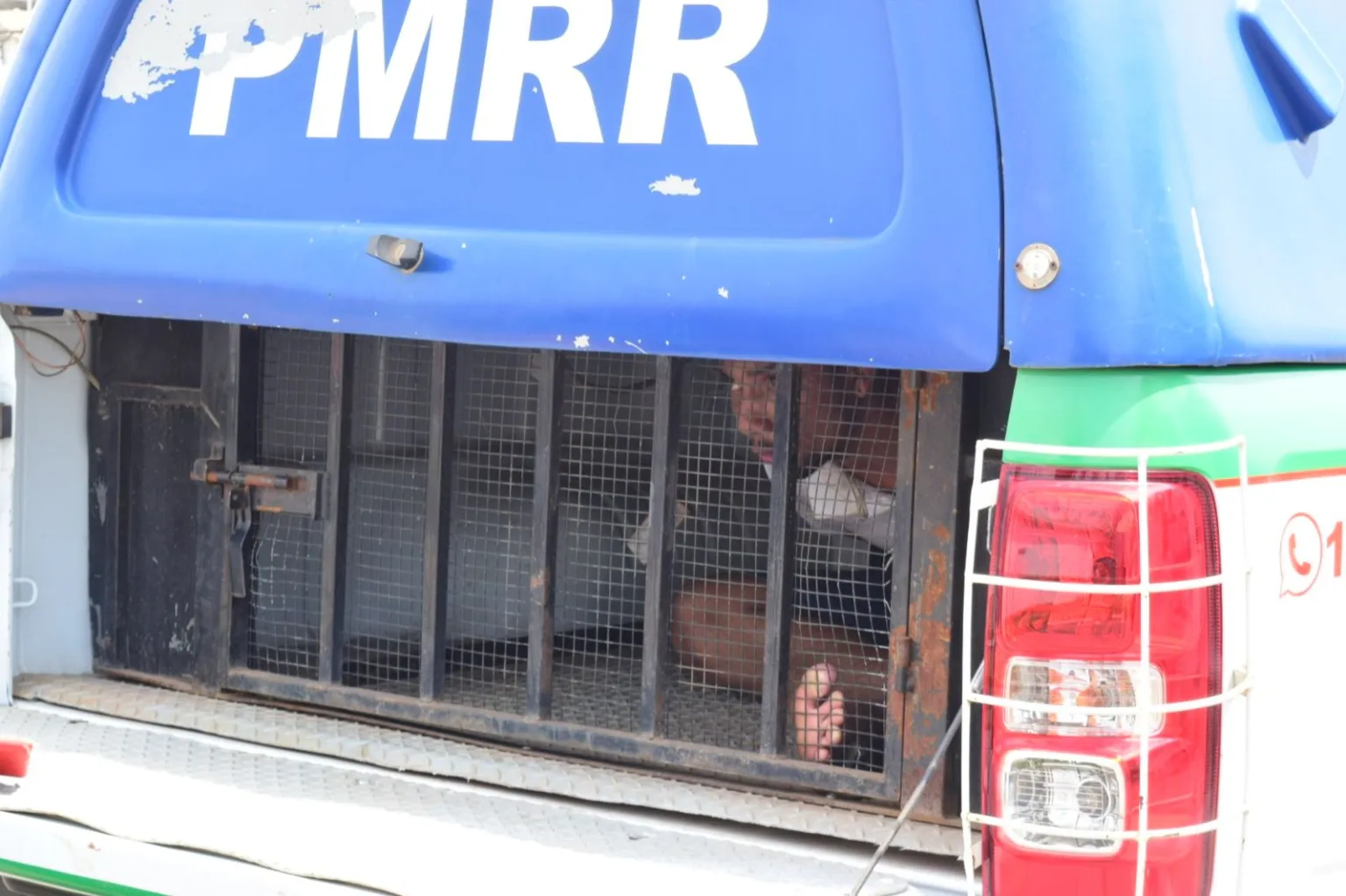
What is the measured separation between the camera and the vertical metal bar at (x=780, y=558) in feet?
8.39

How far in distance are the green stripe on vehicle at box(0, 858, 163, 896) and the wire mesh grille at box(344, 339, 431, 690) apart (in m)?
0.85

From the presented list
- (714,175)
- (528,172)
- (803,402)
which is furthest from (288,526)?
(714,175)

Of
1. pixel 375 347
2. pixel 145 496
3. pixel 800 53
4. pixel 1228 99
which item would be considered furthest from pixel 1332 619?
pixel 145 496

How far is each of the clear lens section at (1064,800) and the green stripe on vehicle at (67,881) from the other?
141 cm

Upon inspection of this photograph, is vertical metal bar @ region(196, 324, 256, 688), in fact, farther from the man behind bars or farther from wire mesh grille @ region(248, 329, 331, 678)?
the man behind bars

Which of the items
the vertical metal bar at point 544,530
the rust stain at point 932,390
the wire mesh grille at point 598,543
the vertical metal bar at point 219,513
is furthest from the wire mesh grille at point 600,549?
the rust stain at point 932,390

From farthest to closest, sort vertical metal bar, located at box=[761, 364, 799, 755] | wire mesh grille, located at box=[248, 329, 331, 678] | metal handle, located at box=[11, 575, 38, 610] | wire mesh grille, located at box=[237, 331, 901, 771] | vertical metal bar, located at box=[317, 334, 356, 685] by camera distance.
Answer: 1. wire mesh grille, located at box=[248, 329, 331, 678]
2. metal handle, located at box=[11, 575, 38, 610]
3. vertical metal bar, located at box=[317, 334, 356, 685]
4. wire mesh grille, located at box=[237, 331, 901, 771]
5. vertical metal bar, located at box=[761, 364, 799, 755]

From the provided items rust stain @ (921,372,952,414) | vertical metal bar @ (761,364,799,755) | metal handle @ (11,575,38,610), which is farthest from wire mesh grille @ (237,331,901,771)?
metal handle @ (11,575,38,610)

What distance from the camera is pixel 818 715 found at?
2.75 meters

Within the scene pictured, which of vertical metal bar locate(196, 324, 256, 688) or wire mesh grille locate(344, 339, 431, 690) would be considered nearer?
vertical metal bar locate(196, 324, 256, 688)

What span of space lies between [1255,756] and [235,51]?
5.98 feet

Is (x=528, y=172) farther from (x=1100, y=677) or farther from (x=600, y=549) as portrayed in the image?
(x=600, y=549)

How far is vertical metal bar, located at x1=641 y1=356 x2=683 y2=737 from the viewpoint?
2.65m

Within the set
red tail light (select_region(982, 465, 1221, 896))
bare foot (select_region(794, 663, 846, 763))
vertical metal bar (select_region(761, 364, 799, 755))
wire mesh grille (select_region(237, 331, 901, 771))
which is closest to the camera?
red tail light (select_region(982, 465, 1221, 896))
